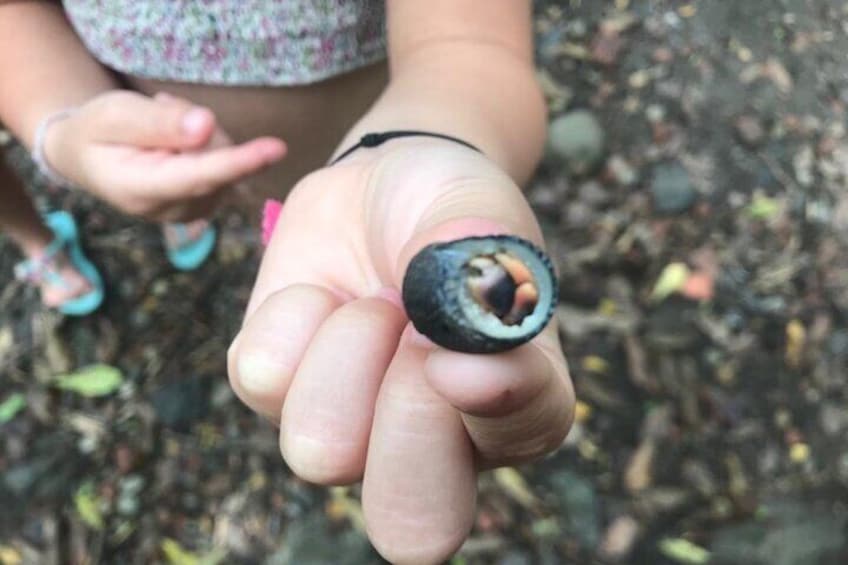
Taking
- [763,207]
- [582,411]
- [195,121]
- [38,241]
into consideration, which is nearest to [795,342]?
[763,207]

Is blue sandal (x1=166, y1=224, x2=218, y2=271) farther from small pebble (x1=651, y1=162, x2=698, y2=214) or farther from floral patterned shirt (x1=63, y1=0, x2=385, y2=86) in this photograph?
small pebble (x1=651, y1=162, x2=698, y2=214)

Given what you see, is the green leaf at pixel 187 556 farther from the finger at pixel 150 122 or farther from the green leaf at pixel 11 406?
A: the finger at pixel 150 122

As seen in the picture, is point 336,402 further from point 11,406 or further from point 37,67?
point 11,406

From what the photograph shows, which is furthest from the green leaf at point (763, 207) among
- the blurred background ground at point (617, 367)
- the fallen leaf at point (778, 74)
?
the fallen leaf at point (778, 74)

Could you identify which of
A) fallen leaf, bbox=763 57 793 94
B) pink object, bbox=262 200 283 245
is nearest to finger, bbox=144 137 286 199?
pink object, bbox=262 200 283 245

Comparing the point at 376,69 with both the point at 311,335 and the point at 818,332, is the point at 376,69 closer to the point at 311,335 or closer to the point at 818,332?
the point at 311,335
